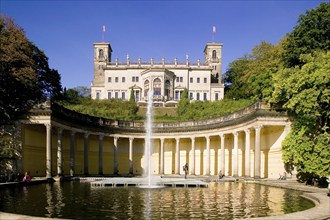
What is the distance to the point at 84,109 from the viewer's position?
7462 cm

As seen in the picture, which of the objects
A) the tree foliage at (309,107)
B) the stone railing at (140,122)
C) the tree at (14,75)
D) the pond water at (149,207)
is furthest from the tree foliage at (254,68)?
the pond water at (149,207)

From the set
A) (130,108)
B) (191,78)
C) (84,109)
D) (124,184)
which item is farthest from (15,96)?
(191,78)

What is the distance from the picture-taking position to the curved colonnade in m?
40.3

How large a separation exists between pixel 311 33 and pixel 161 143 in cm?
2730

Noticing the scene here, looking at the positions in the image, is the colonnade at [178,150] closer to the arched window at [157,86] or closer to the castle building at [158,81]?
the arched window at [157,86]

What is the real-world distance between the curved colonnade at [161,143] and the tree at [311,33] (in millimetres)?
7132

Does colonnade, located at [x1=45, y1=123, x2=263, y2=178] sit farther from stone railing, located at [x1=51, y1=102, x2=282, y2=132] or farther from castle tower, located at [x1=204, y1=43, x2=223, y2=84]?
castle tower, located at [x1=204, y1=43, x2=223, y2=84]

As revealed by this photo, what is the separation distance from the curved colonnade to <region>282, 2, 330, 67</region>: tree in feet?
23.4

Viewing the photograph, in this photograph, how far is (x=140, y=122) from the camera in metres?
56.5

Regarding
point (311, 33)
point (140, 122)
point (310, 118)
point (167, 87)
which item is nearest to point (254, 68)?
point (140, 122)

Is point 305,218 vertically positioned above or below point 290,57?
below

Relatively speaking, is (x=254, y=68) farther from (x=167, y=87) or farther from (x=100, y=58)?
(x=100, y=58)

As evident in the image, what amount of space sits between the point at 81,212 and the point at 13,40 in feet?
75.8

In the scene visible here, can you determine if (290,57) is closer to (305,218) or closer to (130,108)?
(305,218)
